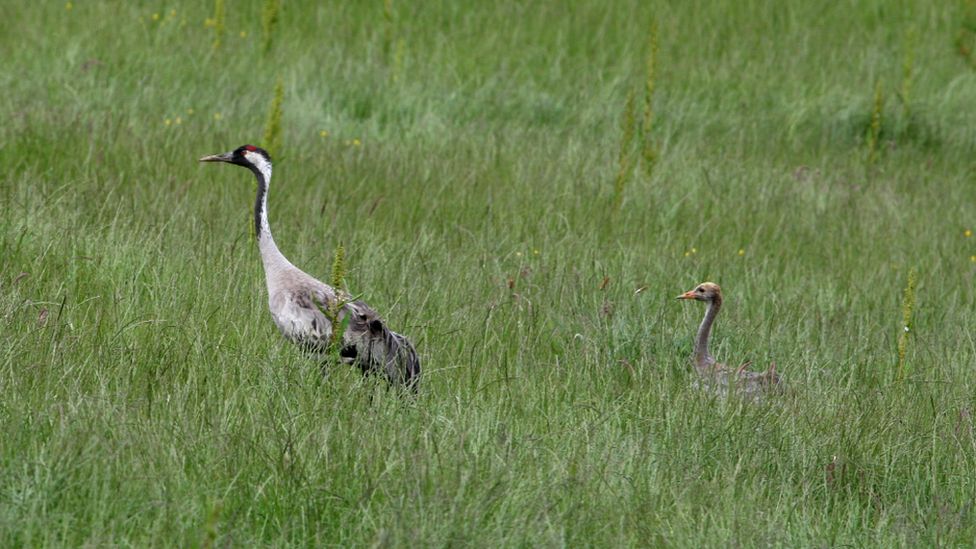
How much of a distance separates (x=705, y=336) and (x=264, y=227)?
2.03 meters

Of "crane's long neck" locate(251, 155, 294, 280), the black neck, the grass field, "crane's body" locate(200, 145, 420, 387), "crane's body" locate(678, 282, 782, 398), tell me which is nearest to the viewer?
the grass field

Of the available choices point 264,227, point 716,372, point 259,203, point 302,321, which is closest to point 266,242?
point 264,227

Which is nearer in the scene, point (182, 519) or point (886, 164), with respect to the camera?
Answer: point (182, 519)

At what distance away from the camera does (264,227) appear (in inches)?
234

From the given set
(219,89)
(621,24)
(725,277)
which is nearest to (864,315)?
(725,277)

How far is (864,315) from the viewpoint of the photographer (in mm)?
7227

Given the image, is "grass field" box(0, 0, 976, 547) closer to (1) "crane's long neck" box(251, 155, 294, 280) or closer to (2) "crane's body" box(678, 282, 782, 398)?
(2) "crane's body" box(678, 282, 782, 398)

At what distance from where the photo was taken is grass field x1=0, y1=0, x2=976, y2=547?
13.7 feet

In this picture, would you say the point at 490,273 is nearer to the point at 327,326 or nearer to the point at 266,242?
the point at 266,242

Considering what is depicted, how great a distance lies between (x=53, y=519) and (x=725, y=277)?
4566 mm

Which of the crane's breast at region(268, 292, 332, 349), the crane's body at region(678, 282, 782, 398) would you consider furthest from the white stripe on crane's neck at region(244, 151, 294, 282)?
the crane's body at region(678, 282, 782, 398)

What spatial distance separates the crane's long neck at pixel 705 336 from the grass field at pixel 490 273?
13 cm

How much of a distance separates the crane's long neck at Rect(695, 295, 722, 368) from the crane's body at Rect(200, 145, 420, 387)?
140cm

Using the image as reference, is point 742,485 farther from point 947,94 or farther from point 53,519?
point 947,94
